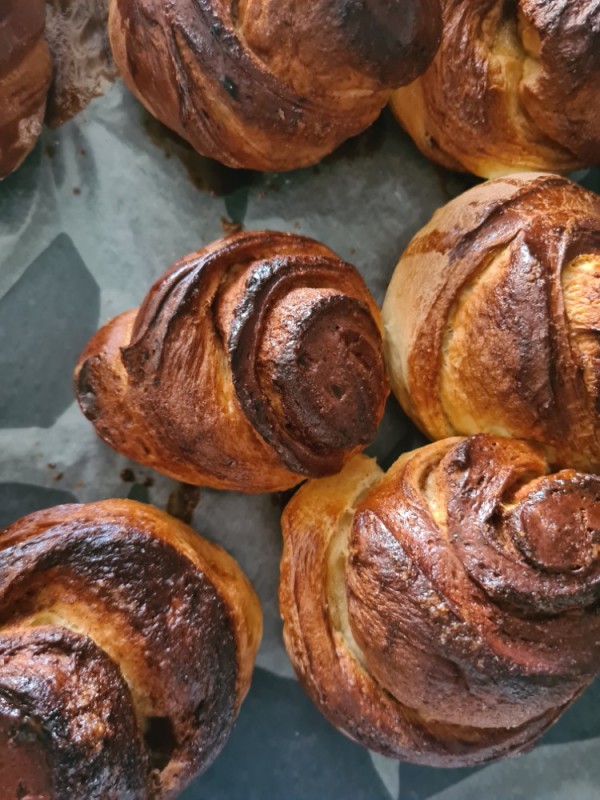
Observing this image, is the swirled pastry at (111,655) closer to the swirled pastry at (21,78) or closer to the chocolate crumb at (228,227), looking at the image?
the chocolate crumb at (228,227)

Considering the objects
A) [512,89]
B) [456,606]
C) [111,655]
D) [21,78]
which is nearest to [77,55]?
[21,78]

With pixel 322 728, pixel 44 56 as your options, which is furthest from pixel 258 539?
pixel 44 56

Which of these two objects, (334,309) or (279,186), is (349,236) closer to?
(279,186)

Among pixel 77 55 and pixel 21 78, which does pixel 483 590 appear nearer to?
pixel 21 78

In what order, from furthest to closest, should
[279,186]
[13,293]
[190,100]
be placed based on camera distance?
1. [279,186]
2. [13,293]
3. [190,100]

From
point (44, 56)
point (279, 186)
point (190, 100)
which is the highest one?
point (44, 56)

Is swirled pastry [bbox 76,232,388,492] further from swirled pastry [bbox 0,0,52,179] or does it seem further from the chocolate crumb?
swirled pastry [bbox 0,0,52,179]

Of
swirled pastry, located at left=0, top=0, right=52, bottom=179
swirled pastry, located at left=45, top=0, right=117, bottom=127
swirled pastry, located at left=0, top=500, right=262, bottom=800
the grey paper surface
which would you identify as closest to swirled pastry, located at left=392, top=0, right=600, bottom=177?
the grey paper surface
